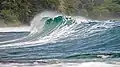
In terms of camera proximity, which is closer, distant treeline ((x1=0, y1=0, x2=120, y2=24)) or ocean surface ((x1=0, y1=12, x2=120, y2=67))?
ocean surface ((x1=0, y1=12, x2=120, y2=67))

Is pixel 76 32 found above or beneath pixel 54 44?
above

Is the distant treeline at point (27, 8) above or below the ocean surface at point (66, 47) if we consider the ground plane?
above

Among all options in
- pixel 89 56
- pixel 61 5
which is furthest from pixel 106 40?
pixel 61 5

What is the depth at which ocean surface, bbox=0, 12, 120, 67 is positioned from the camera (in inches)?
469

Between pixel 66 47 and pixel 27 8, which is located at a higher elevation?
pixel 27 8

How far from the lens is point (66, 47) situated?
582 inches

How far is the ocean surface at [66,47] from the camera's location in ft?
39.1

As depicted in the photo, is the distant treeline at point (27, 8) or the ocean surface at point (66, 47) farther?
the distant treeline at point (27, 8)

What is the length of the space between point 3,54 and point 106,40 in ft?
15.9

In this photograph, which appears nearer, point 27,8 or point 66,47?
point 66,47

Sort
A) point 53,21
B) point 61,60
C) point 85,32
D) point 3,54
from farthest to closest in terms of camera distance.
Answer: point 53,21
point 85,32
point 3,54
point 61,60

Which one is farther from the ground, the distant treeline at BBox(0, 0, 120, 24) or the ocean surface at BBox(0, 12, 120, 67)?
the distant treeline at BBox(0, 0, 120, 24)

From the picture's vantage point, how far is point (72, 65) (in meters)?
11.4

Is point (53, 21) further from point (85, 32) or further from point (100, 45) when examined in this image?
point (100, 45)
